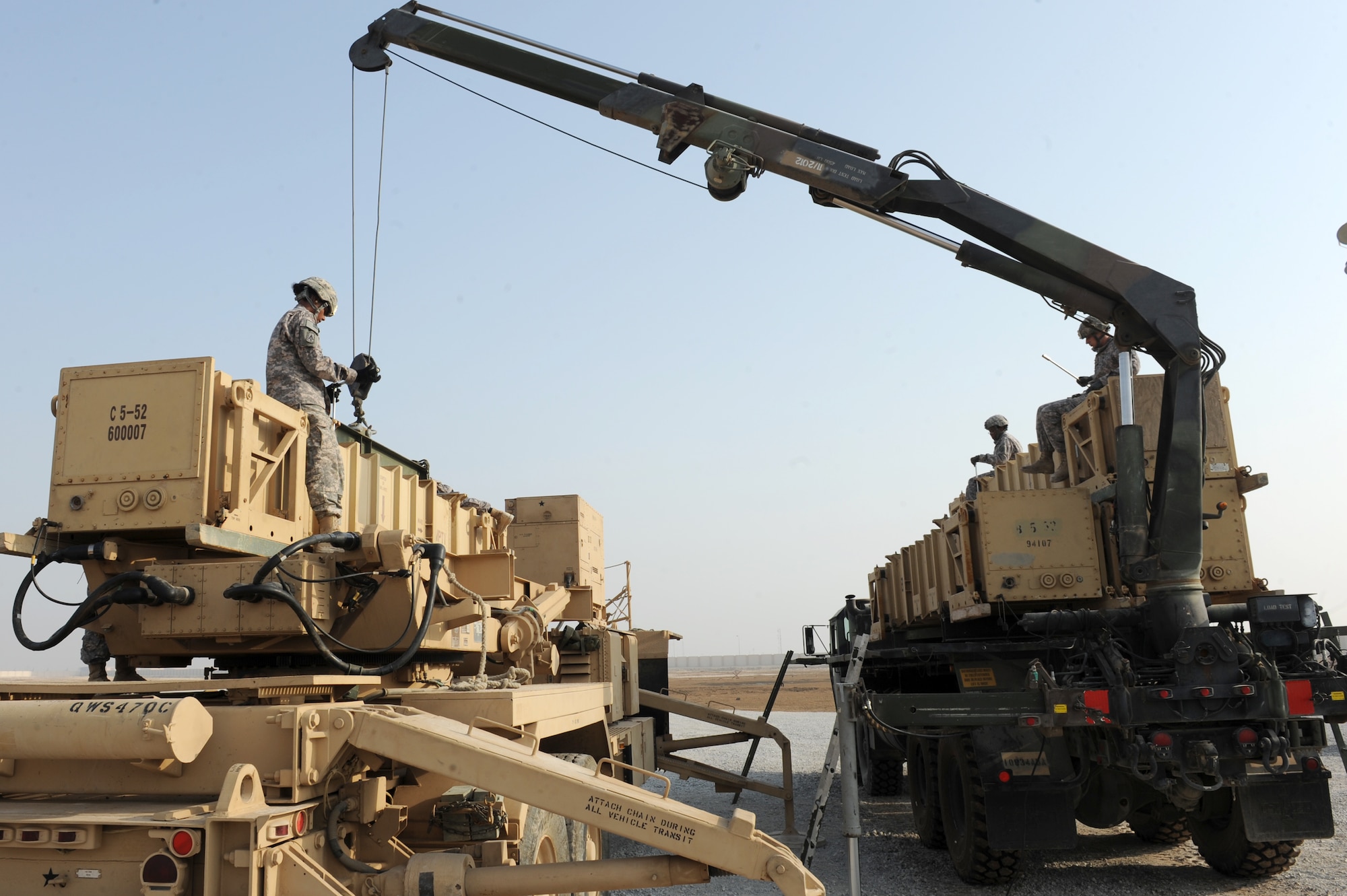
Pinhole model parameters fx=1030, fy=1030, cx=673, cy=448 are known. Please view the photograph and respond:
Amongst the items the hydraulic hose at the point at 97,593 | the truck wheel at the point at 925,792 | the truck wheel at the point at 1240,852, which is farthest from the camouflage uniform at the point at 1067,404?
the hydraulic hose at the point at 97,593

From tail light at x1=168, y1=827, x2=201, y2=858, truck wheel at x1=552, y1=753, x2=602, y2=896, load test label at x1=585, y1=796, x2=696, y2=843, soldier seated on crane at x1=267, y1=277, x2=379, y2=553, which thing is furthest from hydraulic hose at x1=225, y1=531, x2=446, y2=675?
load test label at x1=585, y1=796, x2=696, y2=843

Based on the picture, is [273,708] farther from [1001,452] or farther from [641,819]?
[1001,452]

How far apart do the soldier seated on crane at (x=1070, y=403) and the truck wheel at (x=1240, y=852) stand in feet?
10.3

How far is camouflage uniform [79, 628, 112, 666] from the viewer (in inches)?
230

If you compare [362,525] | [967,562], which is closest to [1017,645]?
[967,562]

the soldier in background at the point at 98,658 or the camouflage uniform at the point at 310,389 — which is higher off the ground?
the camouflage uniform at the point at 310,389

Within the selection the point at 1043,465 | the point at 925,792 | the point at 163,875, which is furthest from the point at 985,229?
the point at 163,875

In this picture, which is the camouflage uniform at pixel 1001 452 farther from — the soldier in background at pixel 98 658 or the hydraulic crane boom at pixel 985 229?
the soldier in background at pixel 98 658

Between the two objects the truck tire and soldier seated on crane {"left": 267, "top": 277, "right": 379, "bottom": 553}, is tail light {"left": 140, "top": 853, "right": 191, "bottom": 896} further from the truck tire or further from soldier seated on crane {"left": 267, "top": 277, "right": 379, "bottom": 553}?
soldier seated on crane {"left": 267, "top": 277, "right": 379, "bottom": 553}

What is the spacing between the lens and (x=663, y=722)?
14.4 metres

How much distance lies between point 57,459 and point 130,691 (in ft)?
5.13

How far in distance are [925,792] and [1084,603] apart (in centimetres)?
223

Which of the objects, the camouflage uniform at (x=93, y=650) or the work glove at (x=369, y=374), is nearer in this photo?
the camouflage uniform at (x=93, y=650)

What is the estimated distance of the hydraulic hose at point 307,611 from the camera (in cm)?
507
